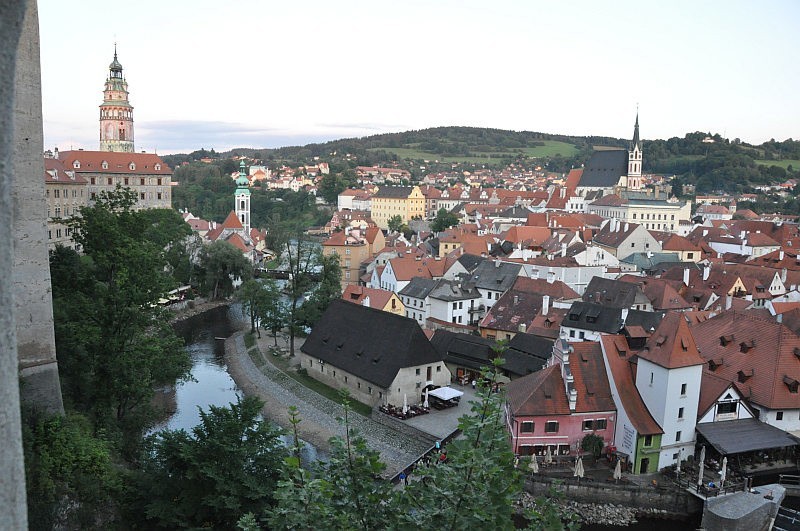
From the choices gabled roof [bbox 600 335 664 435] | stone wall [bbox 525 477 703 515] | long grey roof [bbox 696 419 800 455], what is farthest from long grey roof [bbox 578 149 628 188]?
stone wall [bbox 525 477 703 515]

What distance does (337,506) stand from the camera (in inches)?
252

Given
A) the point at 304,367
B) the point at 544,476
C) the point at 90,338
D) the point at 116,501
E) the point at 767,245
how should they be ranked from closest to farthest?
the point at 116,501, the point at 90,338, the point at 544,476, the point at 304,367, the point at 767,245

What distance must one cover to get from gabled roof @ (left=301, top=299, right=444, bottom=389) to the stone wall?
26.4 feet

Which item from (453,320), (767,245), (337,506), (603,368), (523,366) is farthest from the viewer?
(767,245)

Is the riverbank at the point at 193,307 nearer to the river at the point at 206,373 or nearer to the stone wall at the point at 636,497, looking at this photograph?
the river at the point at 206,373

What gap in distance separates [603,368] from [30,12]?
17.8 metres

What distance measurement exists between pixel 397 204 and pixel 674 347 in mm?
68967

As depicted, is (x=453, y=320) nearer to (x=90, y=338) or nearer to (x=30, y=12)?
(x=90, y=338)

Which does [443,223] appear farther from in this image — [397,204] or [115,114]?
[115,114]

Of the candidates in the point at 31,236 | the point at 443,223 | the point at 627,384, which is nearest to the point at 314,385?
the point at 627,384

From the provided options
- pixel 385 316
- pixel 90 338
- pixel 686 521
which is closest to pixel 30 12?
pixel 90 338

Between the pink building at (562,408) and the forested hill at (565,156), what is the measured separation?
104 meters

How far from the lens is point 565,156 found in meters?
185

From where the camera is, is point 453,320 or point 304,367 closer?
point 304,367
